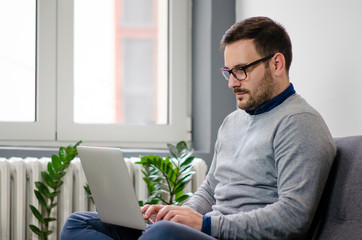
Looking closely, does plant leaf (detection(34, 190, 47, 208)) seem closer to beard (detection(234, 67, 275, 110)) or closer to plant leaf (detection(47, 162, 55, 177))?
plant leaf (detection(47, 162, 55, 177))

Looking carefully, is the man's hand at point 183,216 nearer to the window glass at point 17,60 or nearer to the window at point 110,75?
the window at point 110,75

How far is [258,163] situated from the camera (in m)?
1.47

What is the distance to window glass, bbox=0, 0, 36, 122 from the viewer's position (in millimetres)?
2908

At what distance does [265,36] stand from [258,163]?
0.42 m

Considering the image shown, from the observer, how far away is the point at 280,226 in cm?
129

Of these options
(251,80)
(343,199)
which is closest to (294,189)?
(343,199)

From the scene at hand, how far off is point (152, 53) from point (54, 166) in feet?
3.30

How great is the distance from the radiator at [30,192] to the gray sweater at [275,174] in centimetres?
95

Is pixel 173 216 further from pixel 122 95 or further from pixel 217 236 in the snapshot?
pixel 122 95


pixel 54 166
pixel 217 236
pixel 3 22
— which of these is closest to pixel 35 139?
pixel 54 166

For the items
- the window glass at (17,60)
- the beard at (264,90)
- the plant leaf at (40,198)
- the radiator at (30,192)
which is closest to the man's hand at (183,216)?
the beard at (264,90)

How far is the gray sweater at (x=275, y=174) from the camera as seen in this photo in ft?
4.22

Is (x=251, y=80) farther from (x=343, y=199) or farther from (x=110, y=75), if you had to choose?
(x=110, y=75)

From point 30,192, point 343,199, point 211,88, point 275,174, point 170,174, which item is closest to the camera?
point 343,199
